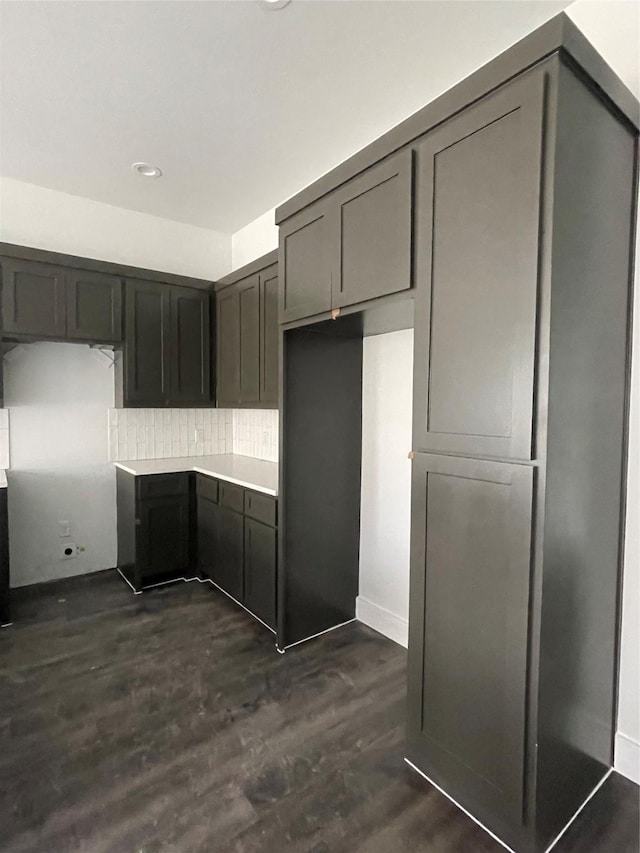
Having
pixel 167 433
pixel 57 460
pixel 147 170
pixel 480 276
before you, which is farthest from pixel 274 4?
pixel 57 460

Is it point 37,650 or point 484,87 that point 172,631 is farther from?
point 484,87

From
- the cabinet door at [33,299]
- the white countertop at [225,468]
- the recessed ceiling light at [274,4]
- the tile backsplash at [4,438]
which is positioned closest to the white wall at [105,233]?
the cabinet door at [33,299]

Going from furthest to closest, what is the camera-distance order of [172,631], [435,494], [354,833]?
[172,631] < [435,494] < [354,833]

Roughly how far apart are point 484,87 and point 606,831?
99.0 inches

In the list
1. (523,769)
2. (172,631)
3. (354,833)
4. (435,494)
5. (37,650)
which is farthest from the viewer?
(172,631)

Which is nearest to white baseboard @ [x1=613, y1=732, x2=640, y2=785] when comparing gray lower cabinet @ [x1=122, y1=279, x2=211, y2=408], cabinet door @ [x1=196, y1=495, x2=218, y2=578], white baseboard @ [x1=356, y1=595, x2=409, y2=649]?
white baseboard @ [x1=356, y1=595, x2=409, y2=649]

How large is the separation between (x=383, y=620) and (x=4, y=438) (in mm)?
2937

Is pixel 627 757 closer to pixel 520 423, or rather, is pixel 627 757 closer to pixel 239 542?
pixel 520 423

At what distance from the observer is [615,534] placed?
5.68 ft

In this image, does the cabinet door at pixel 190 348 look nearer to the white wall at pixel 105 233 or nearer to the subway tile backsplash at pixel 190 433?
the subway tile backsplash at pixel 190 433

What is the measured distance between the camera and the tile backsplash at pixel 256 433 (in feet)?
12.4

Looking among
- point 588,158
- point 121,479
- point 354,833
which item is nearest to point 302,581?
point 354,833

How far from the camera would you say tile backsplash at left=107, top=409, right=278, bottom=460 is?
3.78 metres

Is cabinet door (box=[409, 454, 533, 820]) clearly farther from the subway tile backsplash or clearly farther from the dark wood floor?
the subway tile backsplash
